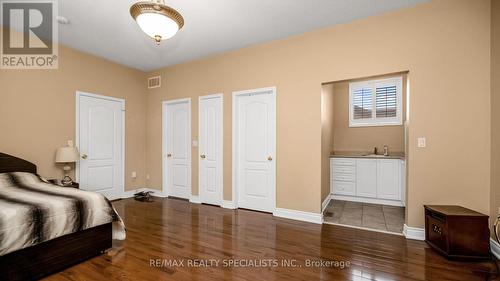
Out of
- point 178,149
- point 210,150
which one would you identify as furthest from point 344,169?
point 178,149

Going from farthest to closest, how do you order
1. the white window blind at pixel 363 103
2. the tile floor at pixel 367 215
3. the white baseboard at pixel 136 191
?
1. the white window blind at pixel 363 103
2. the white baseboard at pixel 136 191
3. the tile floor at pixel 367 215

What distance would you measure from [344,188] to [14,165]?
18.3 feet

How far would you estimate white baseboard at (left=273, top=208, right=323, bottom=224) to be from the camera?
11.0 feet

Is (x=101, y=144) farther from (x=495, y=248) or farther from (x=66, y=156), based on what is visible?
(x=495, y=248)

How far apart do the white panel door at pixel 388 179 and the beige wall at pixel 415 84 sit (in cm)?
159

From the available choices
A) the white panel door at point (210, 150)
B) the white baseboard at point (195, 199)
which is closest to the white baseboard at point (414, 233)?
the white panel door at point (210, 150)

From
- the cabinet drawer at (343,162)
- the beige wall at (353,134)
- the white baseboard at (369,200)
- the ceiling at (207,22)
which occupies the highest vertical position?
the ceiling at (207,22)

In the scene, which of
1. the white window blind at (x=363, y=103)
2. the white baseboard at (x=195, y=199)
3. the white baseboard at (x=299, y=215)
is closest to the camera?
the white baseboard at (x=299, y=215)

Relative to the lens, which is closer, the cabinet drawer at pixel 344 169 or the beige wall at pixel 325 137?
the beige wall at pixel 325 137

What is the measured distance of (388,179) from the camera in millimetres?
4273

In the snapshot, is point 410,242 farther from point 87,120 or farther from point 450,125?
point 87,120

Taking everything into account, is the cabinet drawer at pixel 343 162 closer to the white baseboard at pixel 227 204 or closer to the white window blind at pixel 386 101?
the white window blind at pixel 386 101

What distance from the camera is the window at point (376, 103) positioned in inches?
185

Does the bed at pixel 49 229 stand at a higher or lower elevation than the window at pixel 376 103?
lower
